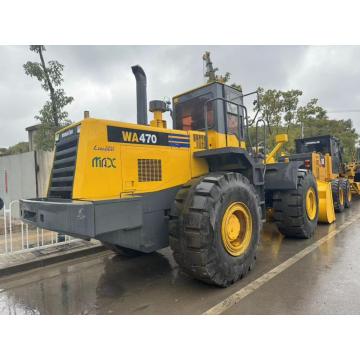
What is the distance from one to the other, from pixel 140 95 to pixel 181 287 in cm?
286

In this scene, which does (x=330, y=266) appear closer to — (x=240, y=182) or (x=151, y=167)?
(x=240, y=182)

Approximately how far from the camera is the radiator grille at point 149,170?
3.73m

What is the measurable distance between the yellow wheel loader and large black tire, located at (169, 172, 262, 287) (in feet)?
0.04

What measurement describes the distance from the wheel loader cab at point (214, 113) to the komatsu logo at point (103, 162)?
1.66 metres

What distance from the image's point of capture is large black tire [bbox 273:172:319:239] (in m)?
5.76

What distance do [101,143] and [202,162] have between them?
1820 mm

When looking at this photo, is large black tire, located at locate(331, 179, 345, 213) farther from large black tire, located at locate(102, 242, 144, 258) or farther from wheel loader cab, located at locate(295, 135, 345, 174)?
large black tire, located at locate(102, 242, 144, 258)

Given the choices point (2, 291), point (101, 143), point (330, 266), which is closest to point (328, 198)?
point (330, 266)

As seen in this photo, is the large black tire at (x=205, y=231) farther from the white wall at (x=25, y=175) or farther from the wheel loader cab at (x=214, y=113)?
the white wall at (x=25, y=175)

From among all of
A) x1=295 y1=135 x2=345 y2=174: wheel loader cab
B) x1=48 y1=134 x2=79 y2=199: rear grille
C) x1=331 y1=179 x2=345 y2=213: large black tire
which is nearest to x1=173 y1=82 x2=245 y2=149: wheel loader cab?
x1=48 y1=134 x2=79 y2=199: rear grille

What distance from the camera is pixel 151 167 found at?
3854mm

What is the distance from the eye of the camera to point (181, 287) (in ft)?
12.5

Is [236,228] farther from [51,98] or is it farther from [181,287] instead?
[51,98]

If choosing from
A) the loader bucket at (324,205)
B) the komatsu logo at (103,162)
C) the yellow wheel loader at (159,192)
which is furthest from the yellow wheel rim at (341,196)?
the komatsu logo at (103,162)
